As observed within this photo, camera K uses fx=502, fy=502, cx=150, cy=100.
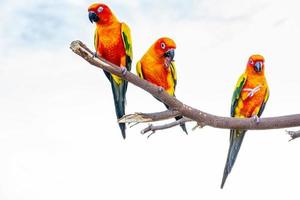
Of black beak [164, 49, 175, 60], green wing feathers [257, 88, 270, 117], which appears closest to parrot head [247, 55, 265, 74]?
green wing feathers [257, 88, 270, 117]

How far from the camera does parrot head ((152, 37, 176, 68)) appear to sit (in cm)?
452

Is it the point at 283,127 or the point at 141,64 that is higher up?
the point at 141,64

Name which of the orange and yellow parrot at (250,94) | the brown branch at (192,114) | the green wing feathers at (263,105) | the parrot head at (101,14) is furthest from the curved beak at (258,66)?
the parrot head at (101,14)

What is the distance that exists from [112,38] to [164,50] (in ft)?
1.58

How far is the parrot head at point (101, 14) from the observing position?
450cm

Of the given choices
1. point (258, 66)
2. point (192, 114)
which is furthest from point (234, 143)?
point (192, 114)

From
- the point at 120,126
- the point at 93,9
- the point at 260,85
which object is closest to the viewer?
the point at 120,126

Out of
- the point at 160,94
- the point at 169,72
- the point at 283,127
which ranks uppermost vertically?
the point at 169,72

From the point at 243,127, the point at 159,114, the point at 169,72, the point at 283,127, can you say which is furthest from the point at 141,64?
the point at 283,127

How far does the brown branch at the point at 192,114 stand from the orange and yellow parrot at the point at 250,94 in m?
0.61

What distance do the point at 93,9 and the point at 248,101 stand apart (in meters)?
1.87

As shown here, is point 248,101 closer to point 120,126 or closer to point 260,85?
point 260,85

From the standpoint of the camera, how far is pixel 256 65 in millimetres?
5148

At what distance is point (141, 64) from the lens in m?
4.73
